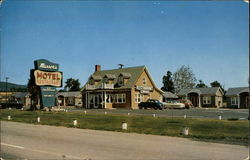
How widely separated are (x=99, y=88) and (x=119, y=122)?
47.3ft

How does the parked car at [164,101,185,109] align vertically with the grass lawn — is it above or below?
above

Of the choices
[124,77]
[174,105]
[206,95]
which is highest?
[124,77]

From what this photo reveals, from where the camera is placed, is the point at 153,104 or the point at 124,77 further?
the point at 153,104

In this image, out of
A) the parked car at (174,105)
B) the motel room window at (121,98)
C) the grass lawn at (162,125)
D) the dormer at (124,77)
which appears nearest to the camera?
the grass lawn at (162,125)

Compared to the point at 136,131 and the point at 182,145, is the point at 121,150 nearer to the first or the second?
the point at 182,145

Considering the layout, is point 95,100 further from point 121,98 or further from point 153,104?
point 153,104

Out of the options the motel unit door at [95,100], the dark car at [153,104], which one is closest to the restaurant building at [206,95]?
the dark car at [153,104]

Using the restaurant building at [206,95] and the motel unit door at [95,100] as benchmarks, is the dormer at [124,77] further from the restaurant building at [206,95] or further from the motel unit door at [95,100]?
the motel unit door at [95,100]

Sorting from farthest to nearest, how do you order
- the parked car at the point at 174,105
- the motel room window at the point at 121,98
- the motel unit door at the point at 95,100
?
the motel unit door at the point at 95,100, the motel room window at the point at 121,98, the parked car at the point at 174,105

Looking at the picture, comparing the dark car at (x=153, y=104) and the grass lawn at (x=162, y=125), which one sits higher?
the dark car at (x=153, y=104)

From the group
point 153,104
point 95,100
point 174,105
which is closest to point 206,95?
point 153,104

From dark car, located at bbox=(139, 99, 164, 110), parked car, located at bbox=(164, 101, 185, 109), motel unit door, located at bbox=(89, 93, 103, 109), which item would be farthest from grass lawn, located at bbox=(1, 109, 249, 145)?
motel unit door, located at bbox=(89, 93, 103, 109)

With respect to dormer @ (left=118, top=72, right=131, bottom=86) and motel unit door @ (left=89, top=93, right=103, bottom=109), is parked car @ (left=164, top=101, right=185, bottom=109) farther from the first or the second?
motel unit door @ (left=89, top=93, right=103, bottom=109)

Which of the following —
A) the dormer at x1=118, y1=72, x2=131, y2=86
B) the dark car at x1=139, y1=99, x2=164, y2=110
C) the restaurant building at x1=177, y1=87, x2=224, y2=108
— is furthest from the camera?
the dark car at x1=139, y1=99, x2=164, y2=110
